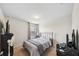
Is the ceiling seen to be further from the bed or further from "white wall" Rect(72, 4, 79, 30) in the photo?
the bed

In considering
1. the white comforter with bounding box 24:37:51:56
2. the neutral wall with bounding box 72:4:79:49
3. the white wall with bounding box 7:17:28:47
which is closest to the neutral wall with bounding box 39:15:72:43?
the neutral wall with bounding box 72:4:79:49

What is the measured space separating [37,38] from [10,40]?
45 cm

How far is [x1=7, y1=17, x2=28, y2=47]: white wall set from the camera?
1974 mm

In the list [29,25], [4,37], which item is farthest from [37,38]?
[4,37]

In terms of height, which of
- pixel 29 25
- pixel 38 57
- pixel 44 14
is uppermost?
pixel 44 14

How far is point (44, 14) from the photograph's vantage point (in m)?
1.98

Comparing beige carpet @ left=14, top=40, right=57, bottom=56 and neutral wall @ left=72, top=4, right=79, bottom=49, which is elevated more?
neutral wall @ left=72, top=4, right=79, bottom=49

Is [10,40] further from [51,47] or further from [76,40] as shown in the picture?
[76,40]

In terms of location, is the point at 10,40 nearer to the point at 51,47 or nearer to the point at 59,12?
the point at 51,47

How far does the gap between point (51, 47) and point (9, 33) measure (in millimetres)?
742

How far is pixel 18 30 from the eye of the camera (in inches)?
78.6

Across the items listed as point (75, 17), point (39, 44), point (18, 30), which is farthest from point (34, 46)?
point (75, 17)

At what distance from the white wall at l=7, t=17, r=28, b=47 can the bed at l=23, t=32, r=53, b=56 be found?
0.09m

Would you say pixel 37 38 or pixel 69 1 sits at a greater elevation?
pixel 69 1
